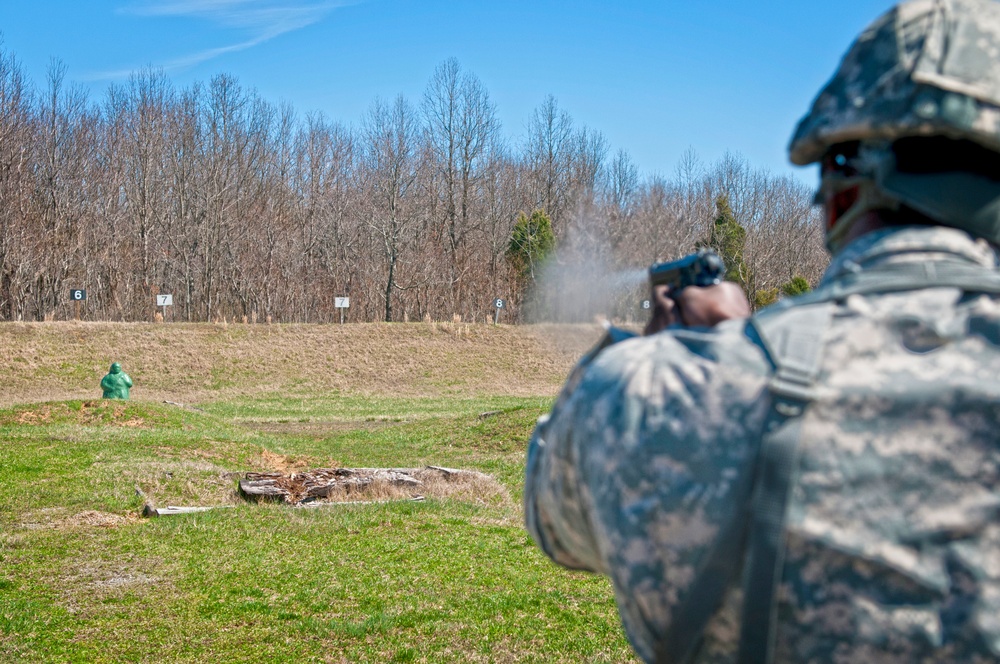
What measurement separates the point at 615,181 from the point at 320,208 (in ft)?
58.9

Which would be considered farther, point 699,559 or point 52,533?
point 52,533

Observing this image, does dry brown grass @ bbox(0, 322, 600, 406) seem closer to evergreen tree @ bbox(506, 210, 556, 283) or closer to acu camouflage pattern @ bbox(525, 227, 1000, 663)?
evergreen tree @ bbox(506, 210, 556, 283)

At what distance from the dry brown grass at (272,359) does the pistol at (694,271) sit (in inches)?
1258

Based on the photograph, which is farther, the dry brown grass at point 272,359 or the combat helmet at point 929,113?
the dry brown grass at point 272,359

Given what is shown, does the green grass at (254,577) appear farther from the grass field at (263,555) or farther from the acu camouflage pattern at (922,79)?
the acu camouflage pattern at (922,79)

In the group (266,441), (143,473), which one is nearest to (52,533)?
(143,473)

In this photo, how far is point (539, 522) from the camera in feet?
5.71

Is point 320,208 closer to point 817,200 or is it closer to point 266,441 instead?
point 266,441

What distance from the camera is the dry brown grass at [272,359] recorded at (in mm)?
35000

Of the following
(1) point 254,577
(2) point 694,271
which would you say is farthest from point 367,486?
(2) point 694,271

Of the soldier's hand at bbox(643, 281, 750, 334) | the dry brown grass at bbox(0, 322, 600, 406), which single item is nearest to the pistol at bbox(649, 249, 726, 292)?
the soldier's hand at bbox(643, 281, 750, 334)

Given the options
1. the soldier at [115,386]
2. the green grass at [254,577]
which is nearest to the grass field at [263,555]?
the green grass at [254,577]

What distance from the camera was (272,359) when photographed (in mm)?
39438

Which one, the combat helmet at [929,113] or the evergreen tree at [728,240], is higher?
the evergreen tree at [728,240]
